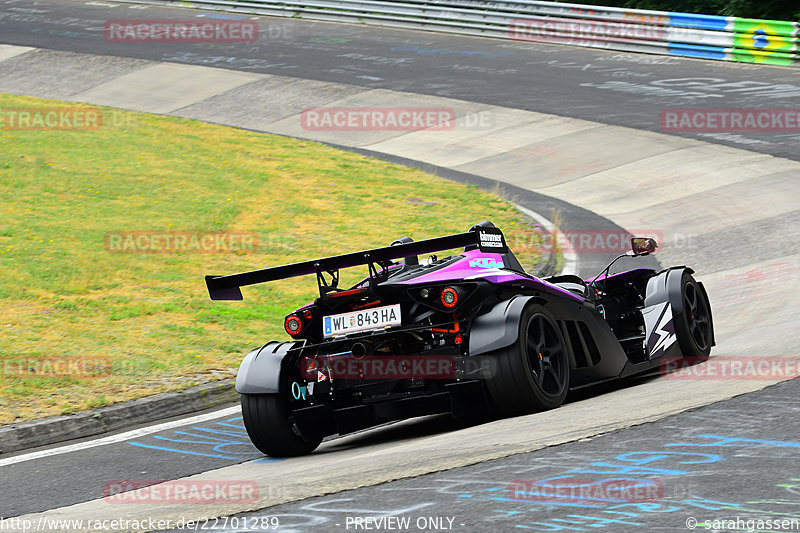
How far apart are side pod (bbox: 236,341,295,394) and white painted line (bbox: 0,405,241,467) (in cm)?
167

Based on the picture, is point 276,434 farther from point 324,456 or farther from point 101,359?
point 101,359

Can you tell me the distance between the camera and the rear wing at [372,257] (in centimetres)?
693

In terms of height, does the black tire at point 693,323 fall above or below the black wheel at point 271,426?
above

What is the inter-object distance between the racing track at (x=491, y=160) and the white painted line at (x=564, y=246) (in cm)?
23

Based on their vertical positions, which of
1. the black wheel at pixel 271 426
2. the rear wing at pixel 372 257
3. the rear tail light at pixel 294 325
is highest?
the rear wing at pixel 372 257

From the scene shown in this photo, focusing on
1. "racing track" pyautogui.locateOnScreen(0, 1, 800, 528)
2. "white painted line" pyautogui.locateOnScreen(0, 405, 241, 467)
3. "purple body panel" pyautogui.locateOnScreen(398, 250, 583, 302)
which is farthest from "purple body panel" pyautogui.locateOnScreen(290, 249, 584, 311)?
"white painted line" pyautogui.locateOnScreen(0, 405, 241, 467)

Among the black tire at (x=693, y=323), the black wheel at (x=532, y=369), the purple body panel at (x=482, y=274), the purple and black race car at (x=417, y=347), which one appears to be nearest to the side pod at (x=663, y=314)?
the black tire at (x=693, y=323)

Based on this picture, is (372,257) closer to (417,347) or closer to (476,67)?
(417,347)

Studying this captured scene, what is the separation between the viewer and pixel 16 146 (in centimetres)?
2009

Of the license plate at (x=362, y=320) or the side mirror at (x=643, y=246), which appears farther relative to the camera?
the side mirror at (x=643, y=246)

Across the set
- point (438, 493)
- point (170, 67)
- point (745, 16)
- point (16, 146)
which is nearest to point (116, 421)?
point (438, 493)

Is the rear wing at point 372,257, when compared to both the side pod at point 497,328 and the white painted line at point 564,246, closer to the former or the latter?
the side pod at point 497,328

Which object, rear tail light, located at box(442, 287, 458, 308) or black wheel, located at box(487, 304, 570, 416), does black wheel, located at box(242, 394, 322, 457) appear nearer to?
rear tail light, located at box(442, 287, 458, 308)

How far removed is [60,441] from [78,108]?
17.4 m
